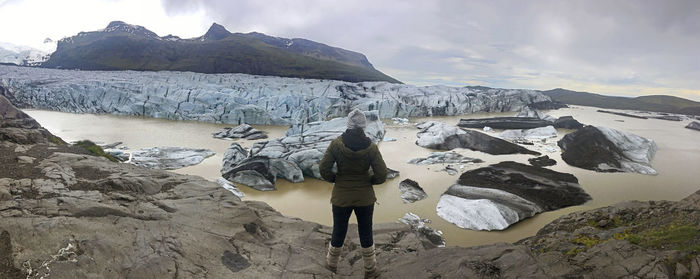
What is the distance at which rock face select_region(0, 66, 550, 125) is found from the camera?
3019 centimetres

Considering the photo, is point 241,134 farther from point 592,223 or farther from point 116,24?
point 116,24

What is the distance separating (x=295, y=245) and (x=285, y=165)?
6.73 meters

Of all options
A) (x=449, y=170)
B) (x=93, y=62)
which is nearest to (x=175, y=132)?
(x=449, y=170)

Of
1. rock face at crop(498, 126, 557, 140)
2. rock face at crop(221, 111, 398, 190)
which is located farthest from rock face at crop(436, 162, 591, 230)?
rock face at crop(498, 126, 557, 140)

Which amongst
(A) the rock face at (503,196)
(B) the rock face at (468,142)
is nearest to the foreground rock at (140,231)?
(A) the rock face at (503,196)

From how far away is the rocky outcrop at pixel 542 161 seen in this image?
14.0 metres

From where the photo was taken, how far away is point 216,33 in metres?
111

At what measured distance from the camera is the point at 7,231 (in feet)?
11.1

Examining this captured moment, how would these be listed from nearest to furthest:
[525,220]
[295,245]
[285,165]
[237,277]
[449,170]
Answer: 1. [237,277]
2. [295,245]
3. [525,220]
4. [285,165]
5. [449,170]

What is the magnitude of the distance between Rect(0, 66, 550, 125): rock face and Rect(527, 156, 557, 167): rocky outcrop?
1932 centimetres

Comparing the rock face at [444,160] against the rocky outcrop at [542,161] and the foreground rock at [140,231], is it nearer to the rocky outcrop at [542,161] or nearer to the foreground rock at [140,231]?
the rocky outcrop at [542,161]

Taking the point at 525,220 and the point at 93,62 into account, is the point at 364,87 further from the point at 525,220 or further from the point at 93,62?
the point at 93,62

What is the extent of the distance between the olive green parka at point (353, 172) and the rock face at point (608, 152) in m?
13.0

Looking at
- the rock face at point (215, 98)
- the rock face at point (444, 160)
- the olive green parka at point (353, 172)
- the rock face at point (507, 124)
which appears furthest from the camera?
the rock face at point (215, 98)
